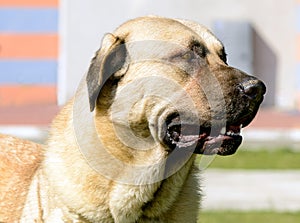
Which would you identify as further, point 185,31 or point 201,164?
point 201,164

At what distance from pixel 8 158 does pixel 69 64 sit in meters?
13.7

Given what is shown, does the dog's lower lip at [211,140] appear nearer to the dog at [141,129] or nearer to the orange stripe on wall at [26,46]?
the dog at [141,129]

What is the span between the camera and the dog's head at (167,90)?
203 inches

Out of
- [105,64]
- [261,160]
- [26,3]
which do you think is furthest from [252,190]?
[26,3]

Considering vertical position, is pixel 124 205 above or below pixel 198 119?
below

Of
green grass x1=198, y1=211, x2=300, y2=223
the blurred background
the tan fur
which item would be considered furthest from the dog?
the blurred background

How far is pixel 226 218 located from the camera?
31.6ft

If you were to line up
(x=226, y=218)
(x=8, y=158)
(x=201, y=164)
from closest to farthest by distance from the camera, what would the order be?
(x=201, y=164) → (x=8, y=158) → (x=226, y=218)

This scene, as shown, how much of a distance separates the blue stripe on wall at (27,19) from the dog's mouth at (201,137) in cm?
1539

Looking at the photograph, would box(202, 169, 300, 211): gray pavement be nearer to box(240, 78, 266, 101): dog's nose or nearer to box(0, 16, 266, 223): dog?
box(0, 16, 266, 223): dog

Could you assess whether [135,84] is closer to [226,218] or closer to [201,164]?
[201,164]

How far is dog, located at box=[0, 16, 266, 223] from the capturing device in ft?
17.0

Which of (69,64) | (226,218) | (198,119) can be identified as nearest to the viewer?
(198,119)

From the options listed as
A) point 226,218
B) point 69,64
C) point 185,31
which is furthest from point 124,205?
point 69,64
